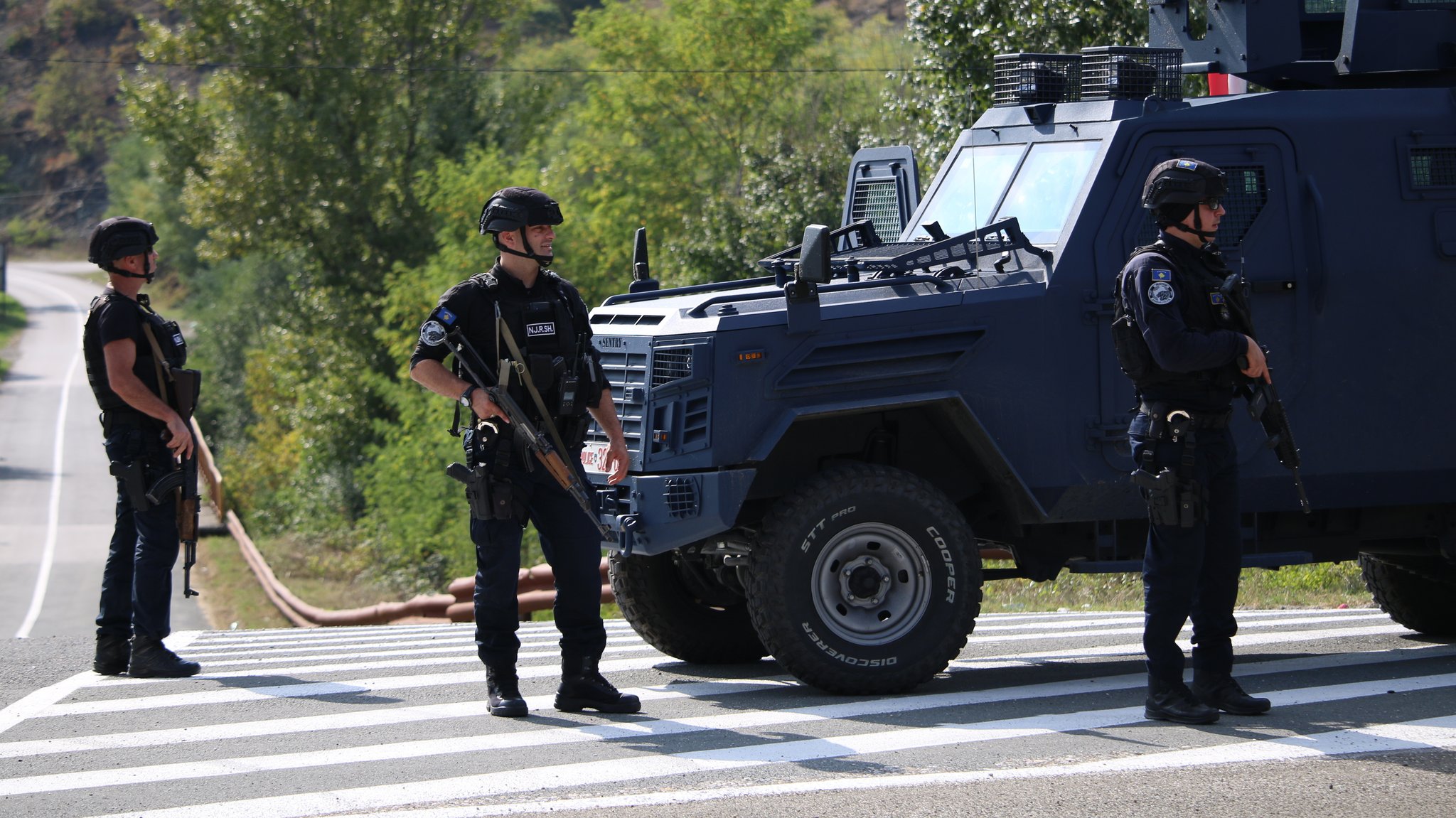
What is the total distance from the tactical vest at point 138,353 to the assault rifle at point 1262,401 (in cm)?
481

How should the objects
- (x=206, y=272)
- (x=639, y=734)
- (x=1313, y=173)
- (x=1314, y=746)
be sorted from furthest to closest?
(x=206, y=272) → (x=1313, y=173) → (x=639, y=734) → (x=1314, y=746)

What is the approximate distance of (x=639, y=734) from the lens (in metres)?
6.45

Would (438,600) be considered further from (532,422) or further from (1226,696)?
(1226,696)

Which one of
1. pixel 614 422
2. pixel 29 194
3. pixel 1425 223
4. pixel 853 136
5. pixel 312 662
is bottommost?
pixel 312 662

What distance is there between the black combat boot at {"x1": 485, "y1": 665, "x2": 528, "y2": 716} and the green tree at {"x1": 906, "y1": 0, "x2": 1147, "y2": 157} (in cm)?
1080

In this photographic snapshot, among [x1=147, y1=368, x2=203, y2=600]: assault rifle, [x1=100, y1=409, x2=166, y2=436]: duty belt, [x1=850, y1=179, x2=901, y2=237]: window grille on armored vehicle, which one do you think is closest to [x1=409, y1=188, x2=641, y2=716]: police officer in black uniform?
[x1=147, y1=368, x2=203, y2=600]: assault rifle

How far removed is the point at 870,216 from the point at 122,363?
4148 mm

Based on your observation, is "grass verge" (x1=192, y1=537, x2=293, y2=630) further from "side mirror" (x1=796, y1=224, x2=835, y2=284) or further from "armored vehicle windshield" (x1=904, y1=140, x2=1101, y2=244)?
"side mirror" (x1=796, y1=224, x2=835, y2=284)

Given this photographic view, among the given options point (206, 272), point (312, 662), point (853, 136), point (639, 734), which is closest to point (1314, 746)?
point (639, 734)

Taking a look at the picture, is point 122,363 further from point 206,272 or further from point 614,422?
point 206,272

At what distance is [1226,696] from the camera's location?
21.6 ft

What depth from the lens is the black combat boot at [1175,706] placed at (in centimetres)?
638

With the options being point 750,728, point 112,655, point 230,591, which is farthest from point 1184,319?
point 230,591

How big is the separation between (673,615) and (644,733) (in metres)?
1.71
